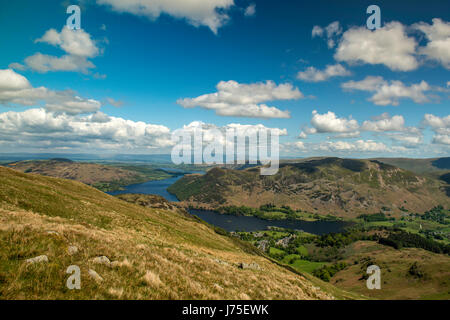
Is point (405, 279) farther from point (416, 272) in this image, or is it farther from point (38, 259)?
point (38, 259)

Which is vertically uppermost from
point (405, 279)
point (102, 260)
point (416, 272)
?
point (102, 260)

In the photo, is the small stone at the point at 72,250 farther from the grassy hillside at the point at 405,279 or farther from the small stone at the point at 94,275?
the grassy hillside at the point at 405,279

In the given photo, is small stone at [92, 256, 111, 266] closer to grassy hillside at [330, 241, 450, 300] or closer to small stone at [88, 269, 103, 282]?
small stone at [88, 269, 103, 282]

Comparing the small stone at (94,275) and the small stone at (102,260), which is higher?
the small stone at (94,275)

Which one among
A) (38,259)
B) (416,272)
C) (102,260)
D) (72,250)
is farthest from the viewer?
(416,272)

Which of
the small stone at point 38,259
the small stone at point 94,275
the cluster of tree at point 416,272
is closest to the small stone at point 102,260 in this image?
the small stone at point 94,275

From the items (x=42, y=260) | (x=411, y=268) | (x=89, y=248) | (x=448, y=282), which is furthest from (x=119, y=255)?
(x=411, y=268)

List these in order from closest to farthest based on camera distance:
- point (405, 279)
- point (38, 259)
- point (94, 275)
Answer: point (94, 275) < point (38, 259) < point (405, 279)

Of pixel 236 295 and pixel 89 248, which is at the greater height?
pixel 89 248

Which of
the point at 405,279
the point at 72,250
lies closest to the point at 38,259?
the point at 72,250
